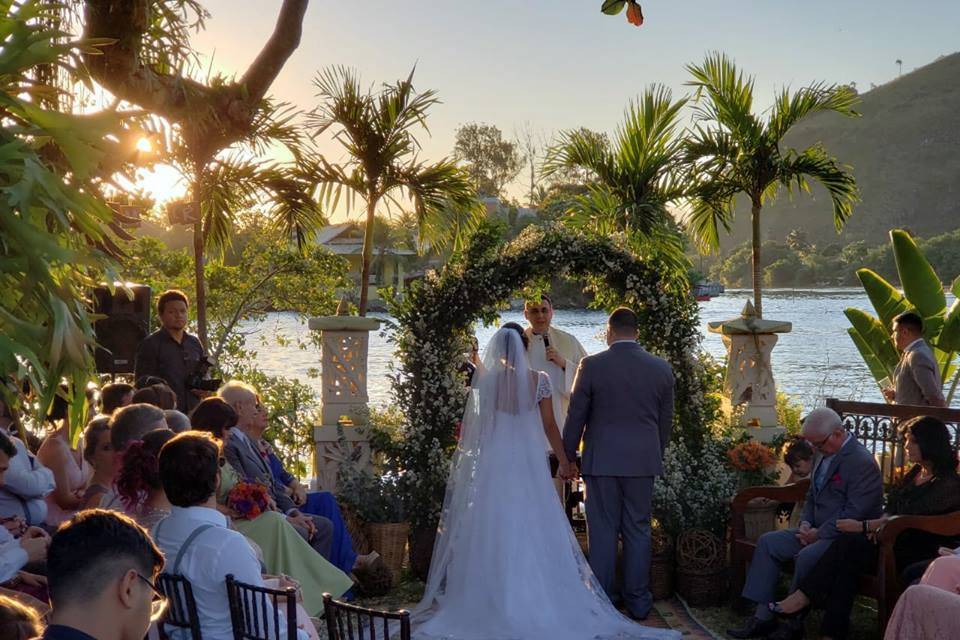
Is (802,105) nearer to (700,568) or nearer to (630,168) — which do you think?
(630,168)

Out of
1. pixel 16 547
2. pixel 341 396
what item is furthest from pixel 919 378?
pixel 16 547

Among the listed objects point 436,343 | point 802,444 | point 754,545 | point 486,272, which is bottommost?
point 754,545

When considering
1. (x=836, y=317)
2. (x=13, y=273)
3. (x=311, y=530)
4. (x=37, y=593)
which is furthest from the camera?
(x=836, y=317)

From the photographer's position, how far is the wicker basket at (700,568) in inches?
292

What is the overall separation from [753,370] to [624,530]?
2.10 meters

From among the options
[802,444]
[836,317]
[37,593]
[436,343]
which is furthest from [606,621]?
[836,317]

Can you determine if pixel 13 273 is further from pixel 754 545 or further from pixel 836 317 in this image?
pixel 836 317

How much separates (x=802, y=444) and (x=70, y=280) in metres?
5.28

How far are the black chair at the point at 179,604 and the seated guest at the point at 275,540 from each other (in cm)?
191

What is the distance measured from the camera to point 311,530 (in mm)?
6547

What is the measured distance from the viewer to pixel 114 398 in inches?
256

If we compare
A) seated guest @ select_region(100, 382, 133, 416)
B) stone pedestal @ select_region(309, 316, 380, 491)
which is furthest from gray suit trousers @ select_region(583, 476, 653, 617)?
seated guest @ select_region(100, 382, 133, 416)

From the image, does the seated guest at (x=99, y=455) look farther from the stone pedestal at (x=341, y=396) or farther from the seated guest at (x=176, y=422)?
the stone pedestal at (x=341, y=396)

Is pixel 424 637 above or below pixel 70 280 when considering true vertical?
below
